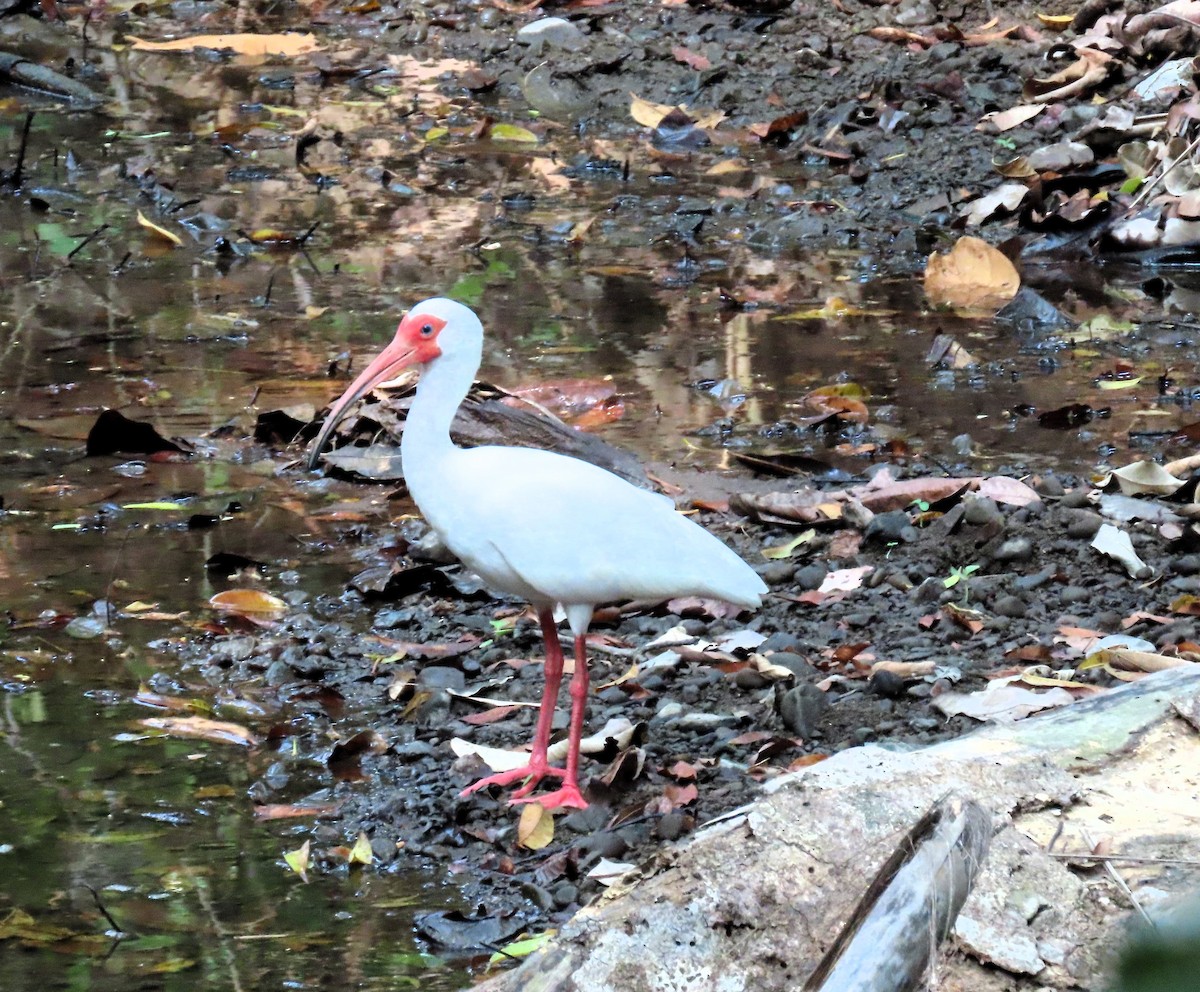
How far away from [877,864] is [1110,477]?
277 centimetres

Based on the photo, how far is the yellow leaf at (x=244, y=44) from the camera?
1305cm

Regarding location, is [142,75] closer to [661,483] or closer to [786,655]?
[661,483]

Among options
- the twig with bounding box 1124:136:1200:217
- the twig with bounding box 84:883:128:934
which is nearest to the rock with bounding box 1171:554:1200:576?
the twig with bounding box 84:883:128:934

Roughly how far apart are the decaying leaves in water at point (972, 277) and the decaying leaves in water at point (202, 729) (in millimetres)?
4685

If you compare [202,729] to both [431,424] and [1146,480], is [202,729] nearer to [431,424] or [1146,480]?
[431,424]

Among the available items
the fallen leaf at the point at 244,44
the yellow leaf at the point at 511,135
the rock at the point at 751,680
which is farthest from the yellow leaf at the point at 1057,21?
the rock at the point at 751,680

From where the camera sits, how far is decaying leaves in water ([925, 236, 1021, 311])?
25.8ft

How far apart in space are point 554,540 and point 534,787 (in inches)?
24.4

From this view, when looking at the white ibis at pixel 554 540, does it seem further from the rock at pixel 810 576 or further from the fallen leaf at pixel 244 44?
the fallen leaf at pixel 244 44

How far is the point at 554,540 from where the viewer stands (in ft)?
12.6

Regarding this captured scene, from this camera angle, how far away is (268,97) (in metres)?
12.0

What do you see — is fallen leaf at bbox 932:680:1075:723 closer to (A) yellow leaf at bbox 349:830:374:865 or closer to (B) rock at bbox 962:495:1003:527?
(B) rock at bbox 962:495:1003:527

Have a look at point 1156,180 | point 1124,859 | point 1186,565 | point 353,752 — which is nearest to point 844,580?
point 1186,565

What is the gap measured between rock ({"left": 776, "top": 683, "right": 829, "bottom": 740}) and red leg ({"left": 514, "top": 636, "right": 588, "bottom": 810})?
51cm
